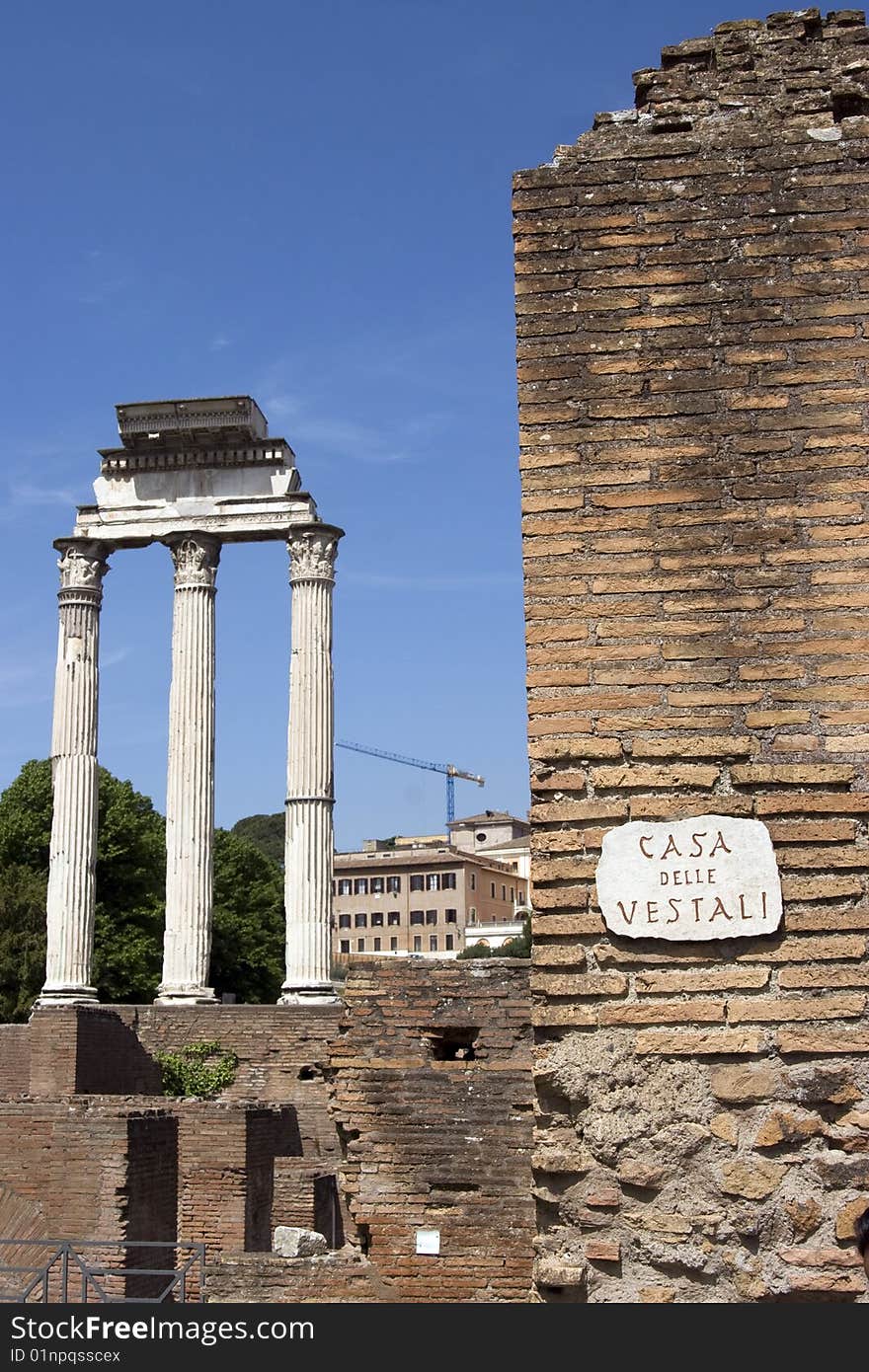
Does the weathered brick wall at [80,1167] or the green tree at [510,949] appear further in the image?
the green tree at [510,949]

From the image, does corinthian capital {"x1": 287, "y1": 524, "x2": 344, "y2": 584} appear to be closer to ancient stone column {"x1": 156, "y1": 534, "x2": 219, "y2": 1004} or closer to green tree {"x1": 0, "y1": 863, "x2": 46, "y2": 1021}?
ancient stone column {"x1": 156, "y1": 534, "x2": 219, "y2": 1004}

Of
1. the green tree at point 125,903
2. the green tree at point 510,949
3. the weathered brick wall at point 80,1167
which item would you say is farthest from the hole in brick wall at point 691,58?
the green tree at point 510,949

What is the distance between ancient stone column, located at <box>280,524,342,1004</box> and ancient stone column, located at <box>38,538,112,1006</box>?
370 centimetres

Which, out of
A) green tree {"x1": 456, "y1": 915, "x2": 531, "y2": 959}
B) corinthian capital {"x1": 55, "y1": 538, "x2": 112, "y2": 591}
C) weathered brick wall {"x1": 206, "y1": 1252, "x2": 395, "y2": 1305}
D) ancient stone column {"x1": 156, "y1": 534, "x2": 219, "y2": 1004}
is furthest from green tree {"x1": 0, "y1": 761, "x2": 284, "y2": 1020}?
green tree {"x1": 456, "y1": 915, "x2": 531, "y2": 959}

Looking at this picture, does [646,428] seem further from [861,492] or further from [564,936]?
[564,936]

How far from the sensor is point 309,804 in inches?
1075

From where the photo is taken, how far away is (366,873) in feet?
330

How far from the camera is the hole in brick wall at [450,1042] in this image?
947 cm

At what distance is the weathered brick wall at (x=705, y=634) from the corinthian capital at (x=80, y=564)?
→ 25080mm

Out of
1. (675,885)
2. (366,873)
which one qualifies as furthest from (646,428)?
(366,873)

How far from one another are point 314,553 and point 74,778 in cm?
593

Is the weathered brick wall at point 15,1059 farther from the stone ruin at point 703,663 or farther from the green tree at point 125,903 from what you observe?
the stone ruin at point 703,663

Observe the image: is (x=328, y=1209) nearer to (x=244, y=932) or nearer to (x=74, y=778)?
(x=74, y=778)

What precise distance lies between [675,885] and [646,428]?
139cm
